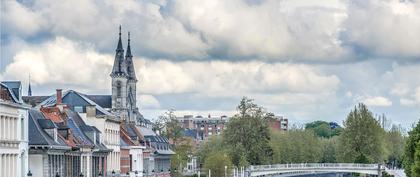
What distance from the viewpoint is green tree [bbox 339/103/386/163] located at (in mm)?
187750

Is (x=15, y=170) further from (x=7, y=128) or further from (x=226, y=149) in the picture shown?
(x=226, y=149)

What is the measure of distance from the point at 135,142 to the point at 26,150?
1858 inches

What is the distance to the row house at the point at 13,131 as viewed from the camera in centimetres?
6494

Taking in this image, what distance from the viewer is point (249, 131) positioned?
16738 centimetres

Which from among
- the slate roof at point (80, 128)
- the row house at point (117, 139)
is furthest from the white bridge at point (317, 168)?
the slate roof at point (80, 128)

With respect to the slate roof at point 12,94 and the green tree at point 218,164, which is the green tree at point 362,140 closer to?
the green tree at point 218,164

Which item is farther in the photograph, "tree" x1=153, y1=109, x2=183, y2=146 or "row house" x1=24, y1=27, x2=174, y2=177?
"tree" x1=153, y1=109, x2=183, y2=146

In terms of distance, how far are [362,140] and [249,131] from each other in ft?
96.8

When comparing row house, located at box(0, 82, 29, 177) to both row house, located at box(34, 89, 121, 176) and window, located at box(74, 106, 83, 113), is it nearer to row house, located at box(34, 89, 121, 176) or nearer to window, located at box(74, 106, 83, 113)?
row house, located at box(34, 89, 121, 176)

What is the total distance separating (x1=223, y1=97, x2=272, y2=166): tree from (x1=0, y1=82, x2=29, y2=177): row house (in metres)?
95.0

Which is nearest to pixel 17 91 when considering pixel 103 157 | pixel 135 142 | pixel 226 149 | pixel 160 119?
pixel 103 157

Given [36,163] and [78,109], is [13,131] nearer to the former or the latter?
[36,163]

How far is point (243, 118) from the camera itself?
552ft

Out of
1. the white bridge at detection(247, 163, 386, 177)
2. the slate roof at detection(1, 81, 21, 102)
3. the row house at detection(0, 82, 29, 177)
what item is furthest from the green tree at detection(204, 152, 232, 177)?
the slate roof at detection(1, 81, 21, 102)
